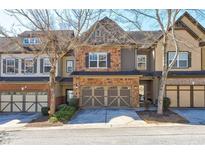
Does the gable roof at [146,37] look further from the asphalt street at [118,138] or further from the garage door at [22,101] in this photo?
the asphalt street at [118,138]

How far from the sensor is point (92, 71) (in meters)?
22.2

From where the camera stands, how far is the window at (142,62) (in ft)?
77.2

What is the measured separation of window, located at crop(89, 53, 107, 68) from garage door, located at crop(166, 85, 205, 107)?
4.83m

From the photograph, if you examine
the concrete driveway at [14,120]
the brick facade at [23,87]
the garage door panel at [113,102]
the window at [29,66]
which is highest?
the window at [29,66]

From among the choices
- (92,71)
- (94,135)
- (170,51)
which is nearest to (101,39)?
(92,71)

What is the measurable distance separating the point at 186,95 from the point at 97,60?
6.74m

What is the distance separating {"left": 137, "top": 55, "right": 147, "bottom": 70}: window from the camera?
2353 cm

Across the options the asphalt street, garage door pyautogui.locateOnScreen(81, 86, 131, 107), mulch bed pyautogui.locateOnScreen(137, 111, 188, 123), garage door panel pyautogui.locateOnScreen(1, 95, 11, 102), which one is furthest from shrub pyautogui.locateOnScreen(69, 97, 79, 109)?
the asphalt street

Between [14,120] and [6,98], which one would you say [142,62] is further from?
[14,120]

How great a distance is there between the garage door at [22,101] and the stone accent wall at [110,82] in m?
2.41

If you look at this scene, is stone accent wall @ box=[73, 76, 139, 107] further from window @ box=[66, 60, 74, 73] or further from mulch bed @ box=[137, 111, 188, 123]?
mulch bed @ box=[137, 111, 188, 123]

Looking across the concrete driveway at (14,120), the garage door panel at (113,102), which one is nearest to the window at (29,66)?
→ the concrete driveway at (14,120)

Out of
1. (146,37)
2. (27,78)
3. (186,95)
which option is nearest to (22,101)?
(27,78)
